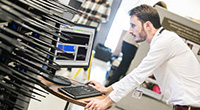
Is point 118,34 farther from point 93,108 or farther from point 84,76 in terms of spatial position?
point 93,108

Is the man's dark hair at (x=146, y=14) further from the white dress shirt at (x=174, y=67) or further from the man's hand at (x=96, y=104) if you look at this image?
the man's hand at (x=96, y=104)

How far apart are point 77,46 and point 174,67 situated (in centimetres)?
73

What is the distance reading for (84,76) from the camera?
445 cm

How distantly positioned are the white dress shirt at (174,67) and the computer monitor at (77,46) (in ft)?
1.48

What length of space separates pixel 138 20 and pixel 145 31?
10 centimetres

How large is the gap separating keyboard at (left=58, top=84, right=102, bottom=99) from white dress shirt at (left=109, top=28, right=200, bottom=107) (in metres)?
0.34

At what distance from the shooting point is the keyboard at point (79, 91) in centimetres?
156

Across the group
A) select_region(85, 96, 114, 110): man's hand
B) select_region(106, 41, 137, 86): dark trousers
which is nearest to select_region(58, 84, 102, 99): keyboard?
select_region(85, 96, 114, 110): man's hand

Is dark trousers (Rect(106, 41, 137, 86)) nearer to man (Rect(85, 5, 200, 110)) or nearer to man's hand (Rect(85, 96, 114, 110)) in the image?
man (Rect(85, 5, 200, 110))

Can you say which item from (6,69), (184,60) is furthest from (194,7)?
(6,69)

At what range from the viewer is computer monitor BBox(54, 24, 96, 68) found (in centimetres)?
185

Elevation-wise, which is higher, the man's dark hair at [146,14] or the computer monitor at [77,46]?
the man's dark hair at [146,14]

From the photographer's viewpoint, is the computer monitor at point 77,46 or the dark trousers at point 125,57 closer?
the computer monitor at point 77,46

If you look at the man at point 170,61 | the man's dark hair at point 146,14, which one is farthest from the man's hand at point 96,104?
the man's dark hair at point 146,14
